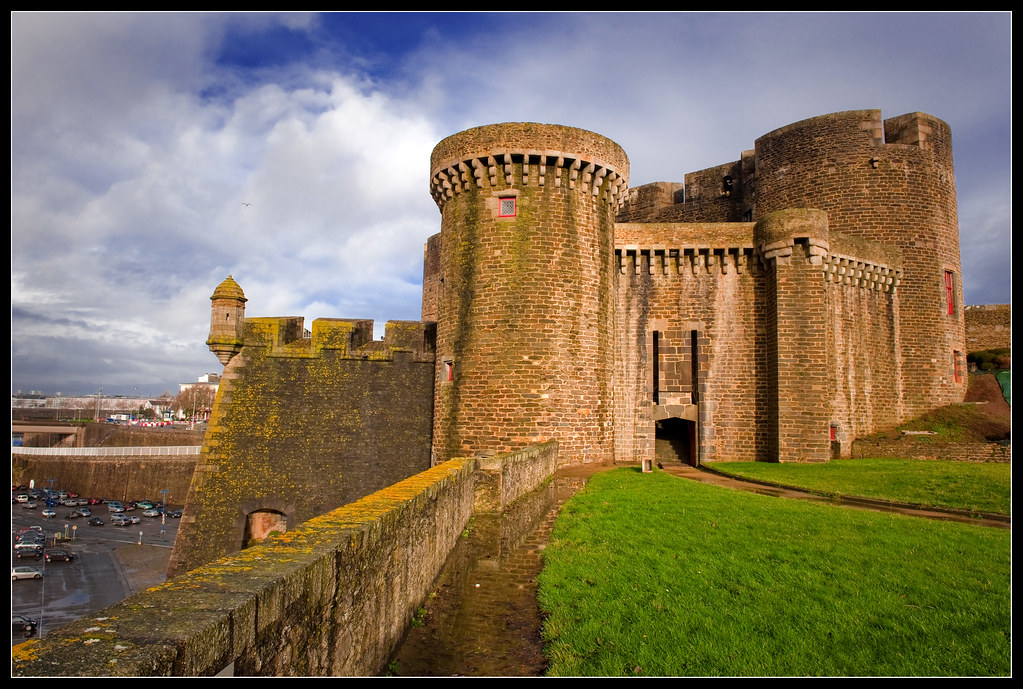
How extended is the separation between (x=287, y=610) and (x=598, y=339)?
15336 mm

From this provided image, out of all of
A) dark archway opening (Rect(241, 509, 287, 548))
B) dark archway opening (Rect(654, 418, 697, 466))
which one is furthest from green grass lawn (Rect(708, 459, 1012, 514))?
dark archway opening (Rect(241, 509, 287, 548))

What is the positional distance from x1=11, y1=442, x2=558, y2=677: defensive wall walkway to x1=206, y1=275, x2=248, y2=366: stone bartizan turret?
45.6 feet

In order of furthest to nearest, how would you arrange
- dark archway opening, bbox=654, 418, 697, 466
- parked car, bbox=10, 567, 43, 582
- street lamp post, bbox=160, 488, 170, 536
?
street lamp post, bbox=160, 488, 170, 536 → parked car, bbox=10, 567, 43, 582 → dark archway opening, bbox=654, 418, 697, 466

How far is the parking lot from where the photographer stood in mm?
32656

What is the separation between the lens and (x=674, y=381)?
20.6 meters

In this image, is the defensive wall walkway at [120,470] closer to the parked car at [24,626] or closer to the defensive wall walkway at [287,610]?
the parked car at [24,626]

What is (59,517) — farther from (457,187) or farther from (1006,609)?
(1006,609)

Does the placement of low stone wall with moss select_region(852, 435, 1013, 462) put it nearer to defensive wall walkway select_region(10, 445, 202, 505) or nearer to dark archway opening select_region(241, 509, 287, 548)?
dark archway opening select_region(241, 509, 287, 548)

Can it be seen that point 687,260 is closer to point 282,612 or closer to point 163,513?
point 282,612

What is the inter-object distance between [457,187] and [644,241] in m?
6.52

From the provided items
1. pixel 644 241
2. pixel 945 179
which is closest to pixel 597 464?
pixel 644 241

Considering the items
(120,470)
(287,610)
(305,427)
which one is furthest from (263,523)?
(120,470)

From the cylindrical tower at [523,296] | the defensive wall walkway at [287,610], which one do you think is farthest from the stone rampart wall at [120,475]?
the defensive wall walkway at [287,610]

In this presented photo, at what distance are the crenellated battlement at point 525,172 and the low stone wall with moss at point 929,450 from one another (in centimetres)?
1199
